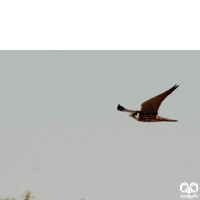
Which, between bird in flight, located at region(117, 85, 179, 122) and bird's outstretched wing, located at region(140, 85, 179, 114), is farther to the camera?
bird in flight, located at region(117, 85, 179, 122)

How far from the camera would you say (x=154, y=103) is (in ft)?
22.5

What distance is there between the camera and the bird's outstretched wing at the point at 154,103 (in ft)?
21.5

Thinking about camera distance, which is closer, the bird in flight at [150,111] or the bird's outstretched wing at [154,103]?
the bird's outstretched wing at [154,103]

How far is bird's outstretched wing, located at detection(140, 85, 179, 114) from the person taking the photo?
21.5 feet

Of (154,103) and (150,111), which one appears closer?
(154,103)

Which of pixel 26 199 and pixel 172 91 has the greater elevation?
pixel 172 91
